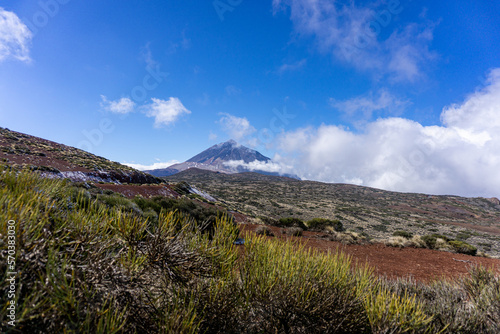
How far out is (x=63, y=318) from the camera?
1.90 m

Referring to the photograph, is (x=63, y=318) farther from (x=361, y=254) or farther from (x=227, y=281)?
(x=361, y=254)

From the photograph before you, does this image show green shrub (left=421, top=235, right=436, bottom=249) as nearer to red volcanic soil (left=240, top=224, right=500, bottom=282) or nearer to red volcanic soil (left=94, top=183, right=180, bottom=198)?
red volcanic soil (left=240, top=224, right=500, bottom=282)

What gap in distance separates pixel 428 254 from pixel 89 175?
33.3 metres

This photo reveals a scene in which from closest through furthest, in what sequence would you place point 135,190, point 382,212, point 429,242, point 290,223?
1. point 429,242
2. point 290,223
3. point 135,190
4. point 382,212

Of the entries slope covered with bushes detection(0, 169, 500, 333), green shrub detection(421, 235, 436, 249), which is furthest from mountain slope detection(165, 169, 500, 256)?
slope covered with bushes detection(0, 169, 500, 333)

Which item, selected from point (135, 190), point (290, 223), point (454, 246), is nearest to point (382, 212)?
point (454, 246)

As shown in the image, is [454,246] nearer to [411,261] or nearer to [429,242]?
[429,242]

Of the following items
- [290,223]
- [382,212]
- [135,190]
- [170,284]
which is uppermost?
[382,212]

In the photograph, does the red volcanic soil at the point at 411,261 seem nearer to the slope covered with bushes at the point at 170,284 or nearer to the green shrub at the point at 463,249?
the green shrub at the point at 463,249

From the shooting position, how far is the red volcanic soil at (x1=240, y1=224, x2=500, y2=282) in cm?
828

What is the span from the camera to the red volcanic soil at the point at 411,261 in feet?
27.2

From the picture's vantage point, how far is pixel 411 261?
1008 centimetres

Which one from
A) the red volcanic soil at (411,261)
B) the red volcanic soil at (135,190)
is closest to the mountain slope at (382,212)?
the red volcanic soil at (135,190)

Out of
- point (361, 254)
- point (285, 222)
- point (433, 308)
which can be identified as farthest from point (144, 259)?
point (285, 222)
